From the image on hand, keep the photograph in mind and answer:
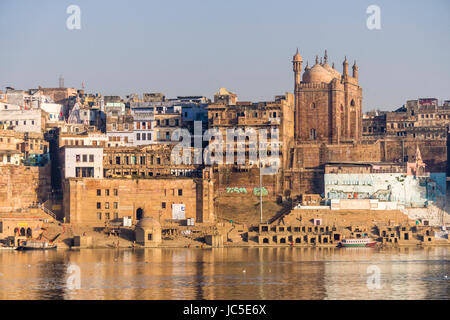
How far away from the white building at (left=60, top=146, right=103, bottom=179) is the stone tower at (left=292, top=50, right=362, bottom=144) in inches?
932

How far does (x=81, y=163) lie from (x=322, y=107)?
27803 mm

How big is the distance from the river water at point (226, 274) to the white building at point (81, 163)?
1040 centimetres

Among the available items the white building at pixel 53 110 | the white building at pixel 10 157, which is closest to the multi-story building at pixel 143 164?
the white building at pixel 10 157

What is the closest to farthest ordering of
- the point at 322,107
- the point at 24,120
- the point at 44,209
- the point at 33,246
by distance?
the point at 33,246
the point at 44,209
the point at 24,120
the point at 322,107

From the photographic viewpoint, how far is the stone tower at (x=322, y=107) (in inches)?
4638

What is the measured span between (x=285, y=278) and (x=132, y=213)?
102 ft

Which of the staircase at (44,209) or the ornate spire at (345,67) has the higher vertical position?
the ornate spire at (345,67)

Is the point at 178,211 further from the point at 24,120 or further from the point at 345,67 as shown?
the point at 345,67

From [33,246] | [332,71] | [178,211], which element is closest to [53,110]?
[178,211]

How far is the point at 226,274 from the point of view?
3182 inches

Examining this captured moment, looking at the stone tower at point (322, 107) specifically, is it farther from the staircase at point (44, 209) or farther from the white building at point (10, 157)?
the white building at point (10, 157)
